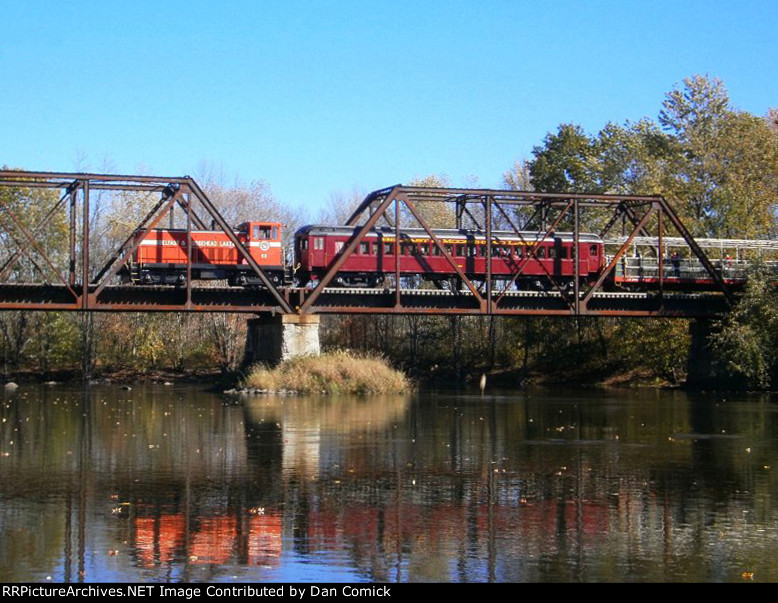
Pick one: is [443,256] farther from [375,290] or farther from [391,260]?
[375,290]

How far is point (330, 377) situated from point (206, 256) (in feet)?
34.4

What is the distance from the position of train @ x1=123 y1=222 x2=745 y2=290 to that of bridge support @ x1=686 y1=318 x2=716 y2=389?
250cm

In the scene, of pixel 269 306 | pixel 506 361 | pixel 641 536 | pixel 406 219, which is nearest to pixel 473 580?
pixel 641 536

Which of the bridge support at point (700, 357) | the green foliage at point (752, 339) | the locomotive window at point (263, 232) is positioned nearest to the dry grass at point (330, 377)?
the locomotive window at point (263, 232)

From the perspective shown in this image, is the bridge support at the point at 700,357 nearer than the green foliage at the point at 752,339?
No

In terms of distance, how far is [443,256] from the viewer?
59844 mm

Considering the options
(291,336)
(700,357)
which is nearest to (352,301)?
(291,336)

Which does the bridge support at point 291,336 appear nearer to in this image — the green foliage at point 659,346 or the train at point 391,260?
the train at point 391,260

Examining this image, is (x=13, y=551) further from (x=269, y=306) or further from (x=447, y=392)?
(x=447, y=392)

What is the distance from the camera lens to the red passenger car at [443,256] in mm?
58375

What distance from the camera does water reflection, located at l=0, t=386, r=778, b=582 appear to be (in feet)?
46.1

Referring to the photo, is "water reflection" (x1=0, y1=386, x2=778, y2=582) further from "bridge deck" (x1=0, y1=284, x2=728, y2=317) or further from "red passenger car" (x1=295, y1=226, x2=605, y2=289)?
"red passenger car" (x1=295, y1=226, x2=605, y2=289)

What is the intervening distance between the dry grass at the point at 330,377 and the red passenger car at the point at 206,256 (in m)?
6.33

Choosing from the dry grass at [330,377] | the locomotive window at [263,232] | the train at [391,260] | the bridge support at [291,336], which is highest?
the locomotive window at [263,232]
